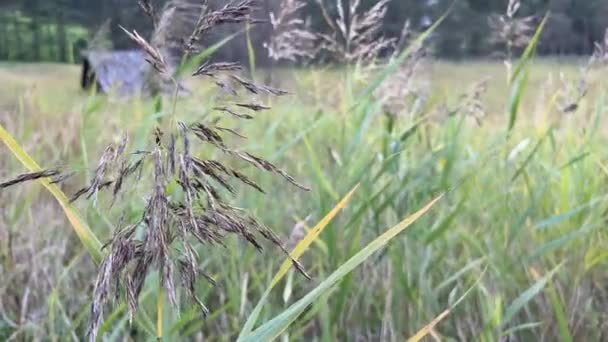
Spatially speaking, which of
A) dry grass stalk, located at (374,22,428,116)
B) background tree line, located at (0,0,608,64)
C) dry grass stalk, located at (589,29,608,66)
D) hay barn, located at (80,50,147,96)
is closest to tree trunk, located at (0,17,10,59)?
background tree line, located at (0,0,608,64)

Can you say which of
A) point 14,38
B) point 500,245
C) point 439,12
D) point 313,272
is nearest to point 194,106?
point 313,272

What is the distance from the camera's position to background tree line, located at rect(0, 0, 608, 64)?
2701 mm

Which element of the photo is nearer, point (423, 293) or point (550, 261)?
point (423, 293)

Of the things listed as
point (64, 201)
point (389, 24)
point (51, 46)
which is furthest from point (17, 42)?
point (64, 201)

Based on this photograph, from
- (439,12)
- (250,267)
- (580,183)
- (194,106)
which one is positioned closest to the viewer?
(250,267)

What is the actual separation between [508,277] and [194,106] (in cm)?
113

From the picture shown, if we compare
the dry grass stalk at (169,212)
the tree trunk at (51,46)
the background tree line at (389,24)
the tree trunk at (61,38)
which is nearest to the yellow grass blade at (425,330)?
the dry grass stalk at (169,212)

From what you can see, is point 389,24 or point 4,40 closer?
point 389,24

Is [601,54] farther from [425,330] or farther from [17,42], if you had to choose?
[17,42]

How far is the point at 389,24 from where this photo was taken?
2.83m

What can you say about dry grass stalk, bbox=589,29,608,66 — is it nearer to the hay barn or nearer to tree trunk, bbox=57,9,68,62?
the hay barn

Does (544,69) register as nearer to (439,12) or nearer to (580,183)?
(439,12)

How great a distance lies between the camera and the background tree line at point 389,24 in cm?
270

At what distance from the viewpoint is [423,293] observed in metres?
0.90
